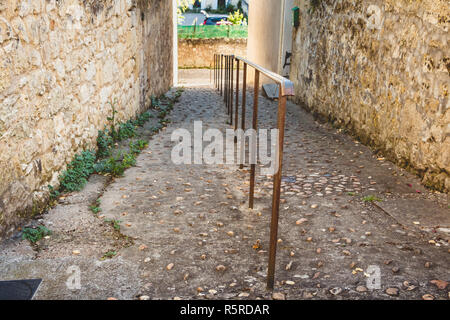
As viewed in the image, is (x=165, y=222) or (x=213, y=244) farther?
(x=165, y=222)

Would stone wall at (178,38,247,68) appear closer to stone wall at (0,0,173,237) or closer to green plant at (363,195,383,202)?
stone wall at (0,0,173,237)

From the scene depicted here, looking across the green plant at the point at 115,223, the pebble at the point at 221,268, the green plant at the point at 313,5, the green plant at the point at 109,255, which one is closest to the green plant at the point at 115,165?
the green plant at the point at 115,223

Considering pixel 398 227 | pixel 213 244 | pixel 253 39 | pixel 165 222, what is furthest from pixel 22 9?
pixel 253 39

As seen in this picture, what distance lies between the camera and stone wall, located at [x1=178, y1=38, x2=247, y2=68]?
18.7 m

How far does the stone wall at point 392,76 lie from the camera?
3.57 m

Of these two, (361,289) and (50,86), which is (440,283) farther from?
(50,86)

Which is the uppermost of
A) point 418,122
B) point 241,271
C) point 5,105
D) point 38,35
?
point 38,35

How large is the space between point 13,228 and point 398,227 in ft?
8.79

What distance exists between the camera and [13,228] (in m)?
2.71

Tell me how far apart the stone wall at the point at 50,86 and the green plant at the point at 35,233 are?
0.32 ft

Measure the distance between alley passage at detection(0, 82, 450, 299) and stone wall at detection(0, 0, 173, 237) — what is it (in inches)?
13.1

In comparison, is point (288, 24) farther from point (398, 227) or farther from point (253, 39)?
point (398, 227)

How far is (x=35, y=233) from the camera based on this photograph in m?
2.75

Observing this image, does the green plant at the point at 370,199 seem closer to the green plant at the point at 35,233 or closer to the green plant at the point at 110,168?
the green plant at the point at 110,168
